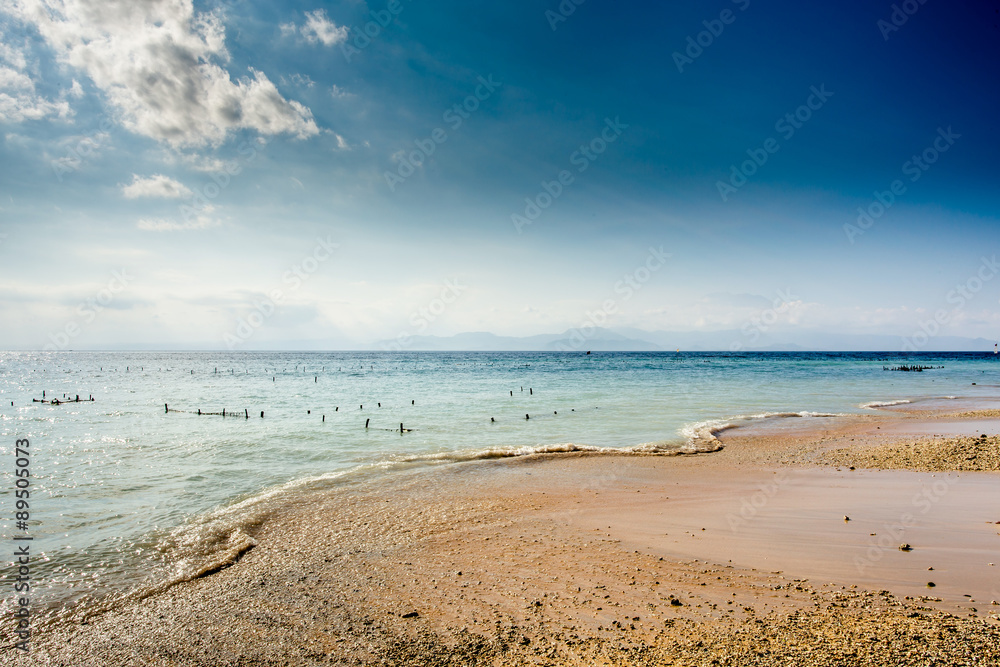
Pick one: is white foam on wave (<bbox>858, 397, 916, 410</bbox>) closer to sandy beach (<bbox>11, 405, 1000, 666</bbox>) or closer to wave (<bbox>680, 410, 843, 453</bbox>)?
wave (<bbox>680, 410, 843, 453</bbox>)

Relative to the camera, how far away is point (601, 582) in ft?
25.8

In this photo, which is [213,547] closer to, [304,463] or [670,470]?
[304,463]

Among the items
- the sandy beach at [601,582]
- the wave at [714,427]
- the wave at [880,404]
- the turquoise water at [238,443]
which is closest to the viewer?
the sandy beach at [601,582]

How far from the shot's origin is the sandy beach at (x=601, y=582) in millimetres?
6031

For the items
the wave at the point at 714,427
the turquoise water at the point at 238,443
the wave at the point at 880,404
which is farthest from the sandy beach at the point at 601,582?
the wave at the point at 880,404

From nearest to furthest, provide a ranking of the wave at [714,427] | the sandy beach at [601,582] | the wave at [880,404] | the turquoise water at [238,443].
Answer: the sandy beach at [601,582] < the turquoise water at [238,443] < the wave at [714,427] < the wave at [880,404]

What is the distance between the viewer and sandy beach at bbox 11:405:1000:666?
6031mm

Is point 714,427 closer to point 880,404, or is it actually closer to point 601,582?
point 880,404

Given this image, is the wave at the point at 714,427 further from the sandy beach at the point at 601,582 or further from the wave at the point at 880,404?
the wave at the point at 880,404

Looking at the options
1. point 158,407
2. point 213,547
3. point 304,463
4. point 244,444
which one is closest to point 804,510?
point 213,547

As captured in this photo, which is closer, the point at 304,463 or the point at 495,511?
the point at 495,511

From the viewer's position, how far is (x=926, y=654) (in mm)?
5418

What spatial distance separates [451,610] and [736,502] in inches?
346

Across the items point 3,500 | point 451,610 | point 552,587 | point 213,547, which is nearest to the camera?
point 451,610
